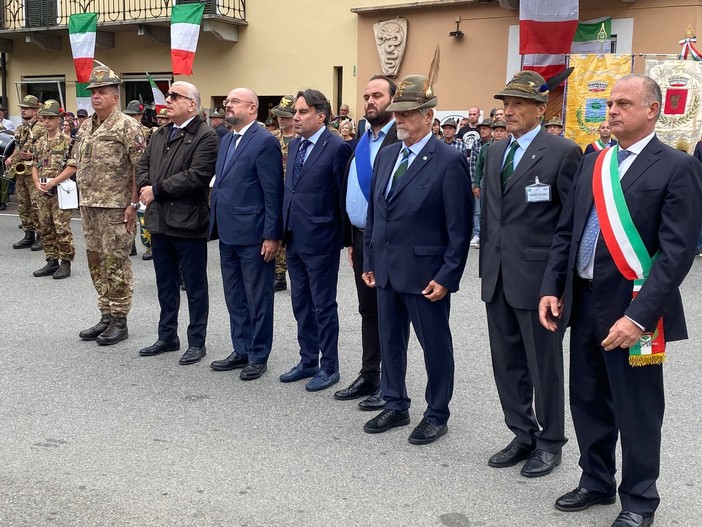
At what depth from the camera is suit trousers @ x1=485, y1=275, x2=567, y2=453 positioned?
3.88m

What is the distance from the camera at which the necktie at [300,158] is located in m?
5.26

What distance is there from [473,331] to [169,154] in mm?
2977

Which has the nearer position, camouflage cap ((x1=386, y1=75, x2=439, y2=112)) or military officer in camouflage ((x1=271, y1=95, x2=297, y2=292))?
camouflage cap ((x1=386, y1=75, x2=439, y2=112))

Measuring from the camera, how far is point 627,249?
3201mm

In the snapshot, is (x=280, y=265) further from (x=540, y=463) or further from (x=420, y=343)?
(x=540, y=463)

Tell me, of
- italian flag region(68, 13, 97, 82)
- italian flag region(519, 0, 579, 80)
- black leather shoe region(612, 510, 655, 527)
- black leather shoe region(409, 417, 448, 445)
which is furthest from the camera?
italian flag region(68, 13, 97, 82)

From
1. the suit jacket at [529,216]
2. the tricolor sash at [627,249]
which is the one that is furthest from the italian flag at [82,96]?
the tricolor sash at [627,249]

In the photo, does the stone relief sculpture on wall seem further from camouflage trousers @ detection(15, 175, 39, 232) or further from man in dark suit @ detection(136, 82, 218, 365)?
man in dark suit @ detection(136, 82, 218, 365)

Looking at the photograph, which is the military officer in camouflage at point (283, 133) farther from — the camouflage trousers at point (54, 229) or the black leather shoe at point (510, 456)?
the black leather shoe at point (510, 456)

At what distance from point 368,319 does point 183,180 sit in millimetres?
1735

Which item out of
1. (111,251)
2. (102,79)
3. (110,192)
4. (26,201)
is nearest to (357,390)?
(111,251)

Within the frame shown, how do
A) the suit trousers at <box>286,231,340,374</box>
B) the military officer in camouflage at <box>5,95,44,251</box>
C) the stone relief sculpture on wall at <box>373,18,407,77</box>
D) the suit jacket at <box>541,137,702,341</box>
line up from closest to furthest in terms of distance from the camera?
the suit jacket at <box>541,137,702,341</box>, the suit trousers at <box>286,231,340,374</box>, the military officer in camouflage at <box>5,95,44,251</box>, the stone relief sculpture on wall at <box>373,18,407,77</box>

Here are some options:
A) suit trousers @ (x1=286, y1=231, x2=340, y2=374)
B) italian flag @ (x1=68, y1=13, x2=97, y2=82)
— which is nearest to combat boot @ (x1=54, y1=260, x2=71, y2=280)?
suit trousers @ (x1=286, y1=231, x2=340, y2=374)

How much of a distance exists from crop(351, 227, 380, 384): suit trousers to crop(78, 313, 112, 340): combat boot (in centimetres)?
247
